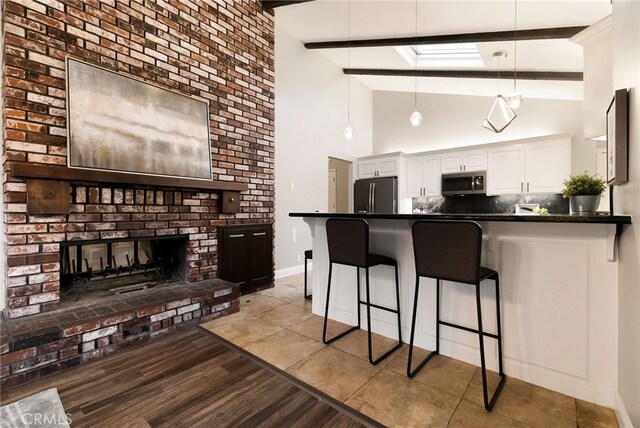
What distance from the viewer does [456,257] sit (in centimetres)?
159

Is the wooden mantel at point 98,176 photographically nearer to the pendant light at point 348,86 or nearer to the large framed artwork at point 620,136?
the pendant light at point 348,86

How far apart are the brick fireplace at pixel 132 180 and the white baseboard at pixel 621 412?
2.83m

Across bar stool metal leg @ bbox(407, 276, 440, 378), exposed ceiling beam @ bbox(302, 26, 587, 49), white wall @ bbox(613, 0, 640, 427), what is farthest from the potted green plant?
exposed ceiling beam @ bbox(302, 26, 587, 49)

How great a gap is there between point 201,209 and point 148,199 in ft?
1.76

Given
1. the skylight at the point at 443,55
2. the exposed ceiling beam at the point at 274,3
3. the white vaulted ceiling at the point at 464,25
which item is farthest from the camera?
the skylight at the point at 443,55

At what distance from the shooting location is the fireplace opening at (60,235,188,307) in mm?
2518

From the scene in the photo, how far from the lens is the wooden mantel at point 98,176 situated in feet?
6.27

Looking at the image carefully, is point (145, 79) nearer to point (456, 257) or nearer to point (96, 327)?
point (96, 327)

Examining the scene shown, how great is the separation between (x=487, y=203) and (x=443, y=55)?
2.71 m

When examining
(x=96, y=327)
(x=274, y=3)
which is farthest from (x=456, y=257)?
(x=274, y=3)

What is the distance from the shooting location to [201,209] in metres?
3.08

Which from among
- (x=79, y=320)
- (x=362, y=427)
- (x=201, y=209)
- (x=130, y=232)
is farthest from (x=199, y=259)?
(x=362, y=427)

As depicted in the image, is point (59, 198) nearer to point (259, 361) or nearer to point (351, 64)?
point (259, 361)

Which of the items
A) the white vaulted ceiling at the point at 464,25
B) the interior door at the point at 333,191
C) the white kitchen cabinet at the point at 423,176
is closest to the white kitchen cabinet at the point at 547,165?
the white vaulted ceiling at the point at 464,25
